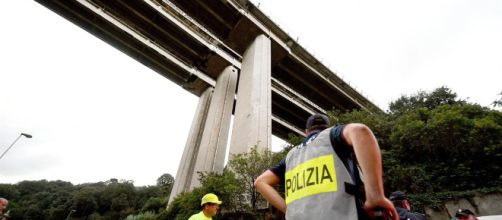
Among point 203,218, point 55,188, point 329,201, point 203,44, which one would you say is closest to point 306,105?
point 203,44

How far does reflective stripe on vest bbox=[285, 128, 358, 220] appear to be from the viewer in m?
1.09

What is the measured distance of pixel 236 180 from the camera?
8797 millimetres

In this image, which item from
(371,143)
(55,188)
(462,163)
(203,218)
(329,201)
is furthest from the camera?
(55,188)

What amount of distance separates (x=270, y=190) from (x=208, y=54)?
815 inches

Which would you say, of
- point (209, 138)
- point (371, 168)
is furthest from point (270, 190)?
point (209, 138)

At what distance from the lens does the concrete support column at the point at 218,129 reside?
16.3m

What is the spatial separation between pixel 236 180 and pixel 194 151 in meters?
11.2

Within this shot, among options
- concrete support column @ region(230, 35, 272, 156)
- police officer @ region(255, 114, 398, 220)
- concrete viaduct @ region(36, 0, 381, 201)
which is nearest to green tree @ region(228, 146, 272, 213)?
concrete support column @ region(230, 35, 272, 156)

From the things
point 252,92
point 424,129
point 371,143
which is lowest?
point 371,143

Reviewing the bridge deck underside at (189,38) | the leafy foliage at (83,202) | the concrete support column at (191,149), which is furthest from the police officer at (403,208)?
the leafy foliage at (83,202)

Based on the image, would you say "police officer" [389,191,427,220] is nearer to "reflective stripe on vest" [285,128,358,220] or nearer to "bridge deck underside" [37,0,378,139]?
"reflective stripe on vest" [285,128,358,220]

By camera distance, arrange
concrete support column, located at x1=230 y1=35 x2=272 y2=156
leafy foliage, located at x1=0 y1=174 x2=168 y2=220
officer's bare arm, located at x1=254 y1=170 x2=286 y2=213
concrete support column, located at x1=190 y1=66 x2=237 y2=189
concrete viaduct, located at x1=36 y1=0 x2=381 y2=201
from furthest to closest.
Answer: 1. leafy foliage, located at x1=0 y1=174 x2=168 y2=220
2. concrete viaduct, located at x1=36 y1=0 x2=381 y2=201
3. concrete support column, located at x1=190 y1=66 x2=237 y2=189
4. concrete support column, located at x1=230 y1=35 x2=272 y2=156
5. officer's bare arm, located at x1=254 y1=170 x2=286 y2=213

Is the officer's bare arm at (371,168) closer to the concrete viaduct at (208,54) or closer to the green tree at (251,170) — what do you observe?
the green tree at (251,170)

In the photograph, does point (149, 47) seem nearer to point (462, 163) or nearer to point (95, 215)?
point (462, 163)
